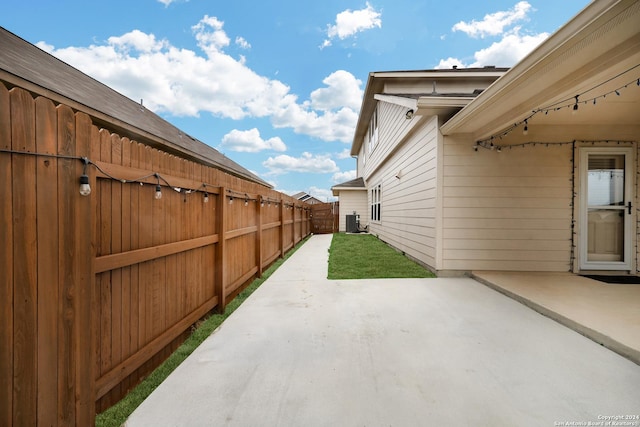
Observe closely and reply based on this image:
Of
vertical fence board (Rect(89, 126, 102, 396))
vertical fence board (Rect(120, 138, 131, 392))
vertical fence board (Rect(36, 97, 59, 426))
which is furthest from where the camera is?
vertical fence board (Rect(120, 138, 131, 392))

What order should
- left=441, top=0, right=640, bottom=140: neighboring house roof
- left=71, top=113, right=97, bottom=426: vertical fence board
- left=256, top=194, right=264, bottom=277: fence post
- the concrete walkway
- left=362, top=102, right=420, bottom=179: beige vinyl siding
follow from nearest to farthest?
left=71, top=113, right=97, bottom=426: vertical fence board → the concrete walkway → left=441, top=0, right=640, bottom=140: neighboring house roof → left=256, top=194, right=264, bottom=277: fence post → left=362, top=102, right=420, bottom=179: beige vinyl siding

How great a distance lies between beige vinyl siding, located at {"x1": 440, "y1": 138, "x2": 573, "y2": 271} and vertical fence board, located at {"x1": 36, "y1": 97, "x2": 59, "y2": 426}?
4.88 m

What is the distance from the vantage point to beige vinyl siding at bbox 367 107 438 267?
5211 mm

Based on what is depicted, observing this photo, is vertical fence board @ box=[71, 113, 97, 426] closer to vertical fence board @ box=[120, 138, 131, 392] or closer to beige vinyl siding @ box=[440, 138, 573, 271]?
vertical fence board @ box=[120, 138, 131, 392]

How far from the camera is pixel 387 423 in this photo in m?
1.53

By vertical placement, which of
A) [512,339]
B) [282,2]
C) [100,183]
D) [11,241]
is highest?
[282,2]

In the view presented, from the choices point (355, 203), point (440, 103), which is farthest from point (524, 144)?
point (355, 203)

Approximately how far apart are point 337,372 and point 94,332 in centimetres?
150

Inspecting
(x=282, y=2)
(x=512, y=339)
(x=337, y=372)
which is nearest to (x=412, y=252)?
(x=512, y=339)

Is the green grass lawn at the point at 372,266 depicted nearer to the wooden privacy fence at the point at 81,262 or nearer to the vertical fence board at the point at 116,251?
the wooden privacy fence at the point at 81,262

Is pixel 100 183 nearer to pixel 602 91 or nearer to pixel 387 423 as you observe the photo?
pixel 387 423

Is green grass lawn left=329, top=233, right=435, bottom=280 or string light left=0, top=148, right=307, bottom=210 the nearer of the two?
string light left=0, top=148, right=307, bottom=210

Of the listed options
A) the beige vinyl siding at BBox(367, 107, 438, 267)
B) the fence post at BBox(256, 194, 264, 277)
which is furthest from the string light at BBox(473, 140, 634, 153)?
the fence post at BBox(256, 194, 264, 277)

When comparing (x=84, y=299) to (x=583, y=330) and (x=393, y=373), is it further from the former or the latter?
(x=583, y=330)
